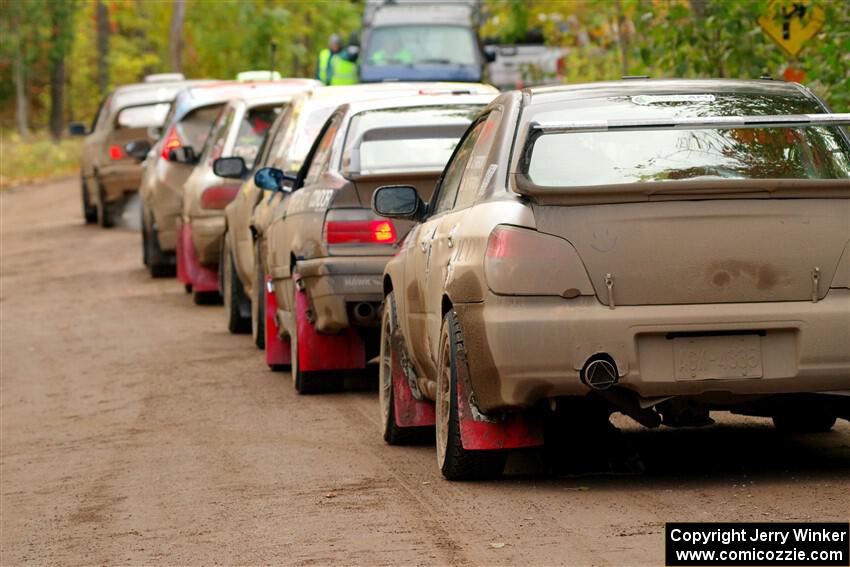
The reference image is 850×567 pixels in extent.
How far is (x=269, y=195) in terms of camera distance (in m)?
13.7

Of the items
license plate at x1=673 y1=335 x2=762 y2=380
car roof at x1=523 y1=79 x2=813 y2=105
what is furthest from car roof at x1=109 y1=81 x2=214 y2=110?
license plate at x1=673 y1=335 x2=762 y2=380

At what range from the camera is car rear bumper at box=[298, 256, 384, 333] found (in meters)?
11.0

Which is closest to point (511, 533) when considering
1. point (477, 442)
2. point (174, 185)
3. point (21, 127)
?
point (477, 442)

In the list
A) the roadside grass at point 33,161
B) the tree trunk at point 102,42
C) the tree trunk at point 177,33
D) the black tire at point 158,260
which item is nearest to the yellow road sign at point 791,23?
the black tire at point 158,260

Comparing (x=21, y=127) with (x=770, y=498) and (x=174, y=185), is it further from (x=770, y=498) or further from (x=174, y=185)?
(x=770, y=498)

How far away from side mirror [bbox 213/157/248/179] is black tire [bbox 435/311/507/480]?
6807 millimetres

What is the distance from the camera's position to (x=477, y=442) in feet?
25.7

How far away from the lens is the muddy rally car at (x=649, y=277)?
725 centimetres

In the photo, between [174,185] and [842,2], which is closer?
[842,2]

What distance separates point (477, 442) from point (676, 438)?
5.78ft

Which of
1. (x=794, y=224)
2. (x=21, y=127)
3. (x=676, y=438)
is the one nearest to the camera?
(x=794, y=224)

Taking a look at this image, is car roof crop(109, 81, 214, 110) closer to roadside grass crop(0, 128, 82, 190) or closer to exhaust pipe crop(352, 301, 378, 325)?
roadside grass crop(0, 128, 82, 190)

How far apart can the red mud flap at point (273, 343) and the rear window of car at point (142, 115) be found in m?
14.5

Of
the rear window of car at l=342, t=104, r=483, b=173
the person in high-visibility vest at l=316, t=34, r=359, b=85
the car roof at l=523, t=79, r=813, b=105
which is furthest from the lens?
the person in high-visibility vest at l=316, t=34, r=359, b=85
